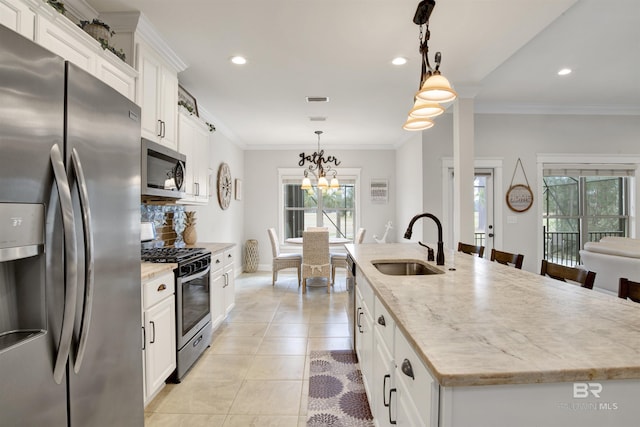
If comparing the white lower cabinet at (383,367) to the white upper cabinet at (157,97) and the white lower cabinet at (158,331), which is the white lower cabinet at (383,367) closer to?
the white lower cabinet at (158,331)

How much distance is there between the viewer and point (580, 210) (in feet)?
15.8

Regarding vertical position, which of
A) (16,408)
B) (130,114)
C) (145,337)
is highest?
(130,114)

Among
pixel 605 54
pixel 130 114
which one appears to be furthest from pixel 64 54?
pixel 605 54

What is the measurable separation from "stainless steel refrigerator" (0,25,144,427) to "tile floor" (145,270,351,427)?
726mm

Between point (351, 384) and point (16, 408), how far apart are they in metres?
1.87

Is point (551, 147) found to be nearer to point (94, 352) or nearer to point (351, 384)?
point (351, 384)

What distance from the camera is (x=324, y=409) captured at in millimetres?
1988

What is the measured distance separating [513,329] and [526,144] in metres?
4.58

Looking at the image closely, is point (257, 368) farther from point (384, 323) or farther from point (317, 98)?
point (317, 98)

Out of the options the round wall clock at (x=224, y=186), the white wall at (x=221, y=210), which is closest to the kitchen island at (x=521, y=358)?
the white wall at (x=221, y=210)

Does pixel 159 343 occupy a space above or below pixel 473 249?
below

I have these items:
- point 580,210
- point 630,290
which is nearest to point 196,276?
point 630,290

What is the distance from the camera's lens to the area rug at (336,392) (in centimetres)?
189

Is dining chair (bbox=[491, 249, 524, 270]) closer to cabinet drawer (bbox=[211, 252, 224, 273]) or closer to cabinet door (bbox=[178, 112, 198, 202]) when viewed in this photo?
cabinet drawer (bbox=[211, 252, 224, 273])
